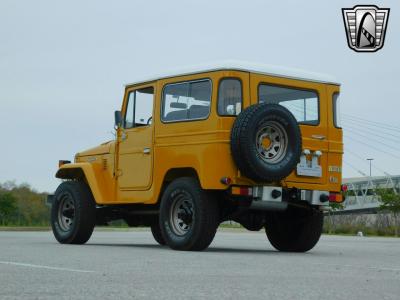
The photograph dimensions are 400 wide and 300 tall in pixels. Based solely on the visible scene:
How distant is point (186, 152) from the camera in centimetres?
1294

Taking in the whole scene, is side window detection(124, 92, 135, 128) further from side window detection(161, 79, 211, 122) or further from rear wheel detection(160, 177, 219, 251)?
rear wheel detection(160, 177, 219, 251)

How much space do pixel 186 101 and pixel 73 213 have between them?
339 cm

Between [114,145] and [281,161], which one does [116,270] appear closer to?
[281,161]

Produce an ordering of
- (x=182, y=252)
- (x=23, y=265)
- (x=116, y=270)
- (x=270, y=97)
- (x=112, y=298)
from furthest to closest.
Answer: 1. (x=270, y=97)
2. (x=182, y=252)
3. (x=23, y=265)
4. (x=116, y=270)
5. (x=112, y=298)

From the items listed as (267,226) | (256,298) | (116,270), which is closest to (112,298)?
(256,298)

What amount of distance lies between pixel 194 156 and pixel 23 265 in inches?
162

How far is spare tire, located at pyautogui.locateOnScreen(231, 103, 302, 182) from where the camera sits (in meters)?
12.1

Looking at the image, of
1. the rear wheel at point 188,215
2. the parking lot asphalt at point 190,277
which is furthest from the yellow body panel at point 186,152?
the parking lot asphalt at point 190,277

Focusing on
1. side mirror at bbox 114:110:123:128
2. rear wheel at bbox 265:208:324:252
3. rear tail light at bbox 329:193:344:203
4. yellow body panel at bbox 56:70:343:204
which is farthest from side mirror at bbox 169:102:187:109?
rear tail light at bbox 329:193:344:203

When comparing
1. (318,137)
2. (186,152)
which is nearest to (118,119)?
(186,152)

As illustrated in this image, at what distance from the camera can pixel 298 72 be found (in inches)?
531

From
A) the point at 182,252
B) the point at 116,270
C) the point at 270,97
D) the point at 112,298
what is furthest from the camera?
the point at 270,97

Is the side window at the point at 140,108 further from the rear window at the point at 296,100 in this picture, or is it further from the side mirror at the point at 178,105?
the rear window at the point at 296,100

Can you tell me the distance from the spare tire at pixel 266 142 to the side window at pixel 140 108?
220 centimetres
